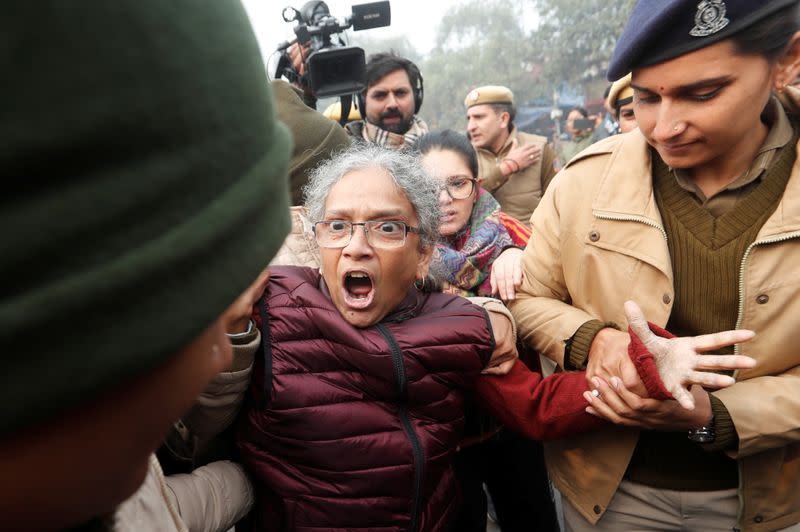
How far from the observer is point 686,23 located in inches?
58.4

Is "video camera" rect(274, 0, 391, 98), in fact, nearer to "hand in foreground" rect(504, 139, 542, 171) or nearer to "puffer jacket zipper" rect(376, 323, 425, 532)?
"hand in foreground" rect(504, 139, 542, 171)

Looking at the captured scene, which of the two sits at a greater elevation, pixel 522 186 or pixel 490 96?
pixel 490 96

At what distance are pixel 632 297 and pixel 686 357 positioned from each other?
1.28 feet

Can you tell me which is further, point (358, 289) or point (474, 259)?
point (474, 259)

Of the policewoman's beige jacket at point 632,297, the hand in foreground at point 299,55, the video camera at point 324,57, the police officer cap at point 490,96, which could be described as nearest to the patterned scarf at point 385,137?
the video camera at point 324,57

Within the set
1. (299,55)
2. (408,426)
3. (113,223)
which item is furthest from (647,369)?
(299,55)

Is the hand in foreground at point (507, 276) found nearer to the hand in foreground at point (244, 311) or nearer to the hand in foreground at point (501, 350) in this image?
the hand in foreground at point (501, 350)

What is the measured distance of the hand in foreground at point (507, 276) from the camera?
209 cm

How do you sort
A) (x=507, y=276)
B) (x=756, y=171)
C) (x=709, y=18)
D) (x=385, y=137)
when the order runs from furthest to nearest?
(x=385, y=137) → (x=507, y=276) → (x=756, y=171) → (x=709, y=18)

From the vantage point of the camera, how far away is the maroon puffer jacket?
1.52 m

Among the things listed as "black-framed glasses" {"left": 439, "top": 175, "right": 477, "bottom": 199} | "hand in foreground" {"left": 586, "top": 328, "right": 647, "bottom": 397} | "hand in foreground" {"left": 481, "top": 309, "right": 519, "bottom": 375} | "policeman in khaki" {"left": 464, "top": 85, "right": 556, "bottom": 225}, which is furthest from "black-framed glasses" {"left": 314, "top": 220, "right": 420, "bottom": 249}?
"policeman in khaki" {"left": 464, "top": 85, "right": 556, "bottom": 225}

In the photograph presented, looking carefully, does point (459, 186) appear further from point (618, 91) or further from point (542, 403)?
point (618, 91)

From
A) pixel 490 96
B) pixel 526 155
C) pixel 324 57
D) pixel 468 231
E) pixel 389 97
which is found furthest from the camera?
pixel 490 96

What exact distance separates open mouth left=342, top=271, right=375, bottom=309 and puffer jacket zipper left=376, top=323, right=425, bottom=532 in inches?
5.4
